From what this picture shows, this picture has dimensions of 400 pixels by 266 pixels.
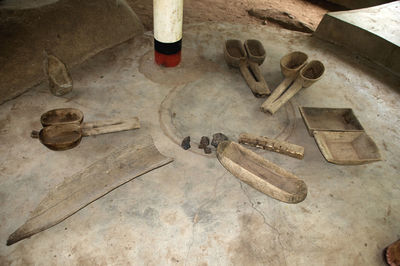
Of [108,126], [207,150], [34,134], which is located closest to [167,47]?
[108,126]

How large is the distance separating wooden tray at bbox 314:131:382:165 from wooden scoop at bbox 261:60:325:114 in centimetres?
65

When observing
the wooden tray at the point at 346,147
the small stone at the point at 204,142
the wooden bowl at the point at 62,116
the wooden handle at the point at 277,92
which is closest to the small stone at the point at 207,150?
the small stone at the point at 204,142

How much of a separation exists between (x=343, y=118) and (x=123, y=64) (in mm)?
3043

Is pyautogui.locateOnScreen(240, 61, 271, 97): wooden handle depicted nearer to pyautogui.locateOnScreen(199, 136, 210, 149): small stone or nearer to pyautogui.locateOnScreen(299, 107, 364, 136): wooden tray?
pyautogui.locateOnScreen(299, 107, 364, 136): wooden tray

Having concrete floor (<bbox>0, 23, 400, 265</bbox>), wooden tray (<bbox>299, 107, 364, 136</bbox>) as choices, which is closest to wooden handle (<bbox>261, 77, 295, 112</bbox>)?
concrete floor (<bbox>0, 23, 400, 265</bbox>)

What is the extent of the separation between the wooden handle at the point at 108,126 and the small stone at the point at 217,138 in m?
0.85

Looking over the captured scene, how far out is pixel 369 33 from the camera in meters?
4.49

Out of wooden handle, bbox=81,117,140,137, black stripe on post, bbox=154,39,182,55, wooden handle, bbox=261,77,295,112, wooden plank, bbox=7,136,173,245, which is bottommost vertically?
wooden plank, bbox=7,136,173,245

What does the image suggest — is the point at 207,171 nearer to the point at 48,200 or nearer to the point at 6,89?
the point at 48,200

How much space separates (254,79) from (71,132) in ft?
7.90

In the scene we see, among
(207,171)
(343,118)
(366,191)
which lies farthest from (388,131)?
(207,171)

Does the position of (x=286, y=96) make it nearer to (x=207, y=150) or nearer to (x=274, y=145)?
(x=274, y=145)

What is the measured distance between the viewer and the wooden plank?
7.53ft

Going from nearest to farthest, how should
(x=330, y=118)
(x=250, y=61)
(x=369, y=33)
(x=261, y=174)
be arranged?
(x=261, y=174) → (x=330, y=118) → (x=250, y=61) → (x=369, y=33)
